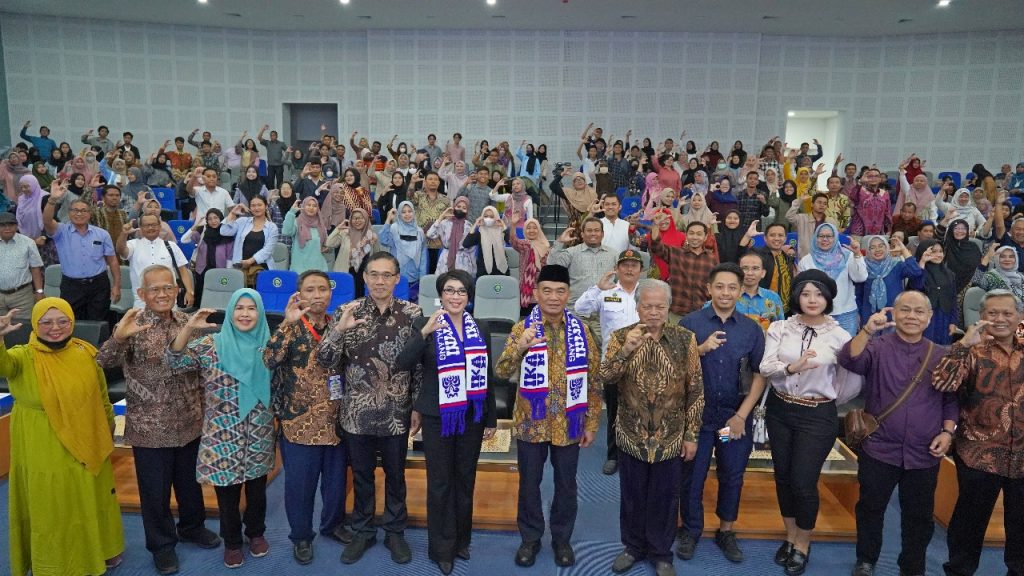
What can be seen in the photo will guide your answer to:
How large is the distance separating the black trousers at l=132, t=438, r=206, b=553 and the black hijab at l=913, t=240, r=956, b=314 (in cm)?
624

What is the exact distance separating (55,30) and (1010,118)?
21.9 metres

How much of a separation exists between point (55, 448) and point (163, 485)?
50cm

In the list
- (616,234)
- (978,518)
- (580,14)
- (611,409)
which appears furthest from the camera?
(580,14)

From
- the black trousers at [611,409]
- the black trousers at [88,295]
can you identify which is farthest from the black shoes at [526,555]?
the black trousers at [88,295]

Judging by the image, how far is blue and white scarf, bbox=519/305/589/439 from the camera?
3.14m

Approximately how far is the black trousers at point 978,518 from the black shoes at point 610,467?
6.29ft

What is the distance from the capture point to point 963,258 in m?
6.93

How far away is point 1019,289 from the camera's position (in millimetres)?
6199

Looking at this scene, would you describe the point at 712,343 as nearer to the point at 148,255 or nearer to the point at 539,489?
the point at 539,489

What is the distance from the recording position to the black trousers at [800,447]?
320 cm

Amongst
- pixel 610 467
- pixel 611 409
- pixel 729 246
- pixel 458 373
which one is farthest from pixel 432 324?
pixel 729 246

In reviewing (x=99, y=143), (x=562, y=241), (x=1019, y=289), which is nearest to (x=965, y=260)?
(x=1019, y=289)

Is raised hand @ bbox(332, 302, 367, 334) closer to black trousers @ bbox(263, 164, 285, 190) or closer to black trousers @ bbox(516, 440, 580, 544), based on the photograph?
black trousers @ bbox(516, 440, 580, 544)

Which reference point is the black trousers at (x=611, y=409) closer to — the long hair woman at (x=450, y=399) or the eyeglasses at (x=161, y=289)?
the long hair woman at (x=450, y=399)
